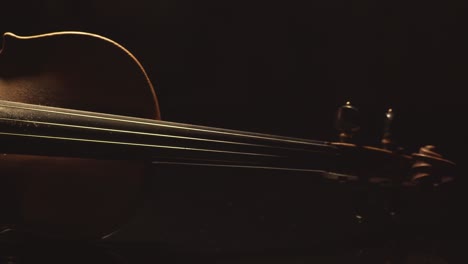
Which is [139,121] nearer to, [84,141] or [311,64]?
[84,141]

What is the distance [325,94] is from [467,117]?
431 millimetres

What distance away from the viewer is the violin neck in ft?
2.27

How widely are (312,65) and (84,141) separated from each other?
2.59ft

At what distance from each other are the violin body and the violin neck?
0.18 ft

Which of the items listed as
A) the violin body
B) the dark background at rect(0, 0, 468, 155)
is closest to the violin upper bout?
the violin body

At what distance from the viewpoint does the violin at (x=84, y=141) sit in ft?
2.36

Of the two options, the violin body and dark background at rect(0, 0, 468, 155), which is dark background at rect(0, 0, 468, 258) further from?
the violin body

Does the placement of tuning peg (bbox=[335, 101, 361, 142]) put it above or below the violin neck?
above

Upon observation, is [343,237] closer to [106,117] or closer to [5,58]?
[106,117]

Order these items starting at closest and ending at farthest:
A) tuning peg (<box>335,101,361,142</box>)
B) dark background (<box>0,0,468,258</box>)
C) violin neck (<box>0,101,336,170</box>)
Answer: violin neck (<box>0,101,336,170</box>) → tuning peg (<box>335,101,361,142</box>) → dark background (<box>0,0,468,258</box>)

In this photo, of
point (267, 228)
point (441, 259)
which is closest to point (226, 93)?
point (267, 228)

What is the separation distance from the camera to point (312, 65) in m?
1.31

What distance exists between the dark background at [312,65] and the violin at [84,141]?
40cm

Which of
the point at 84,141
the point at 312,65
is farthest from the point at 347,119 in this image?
the point at 84,141
